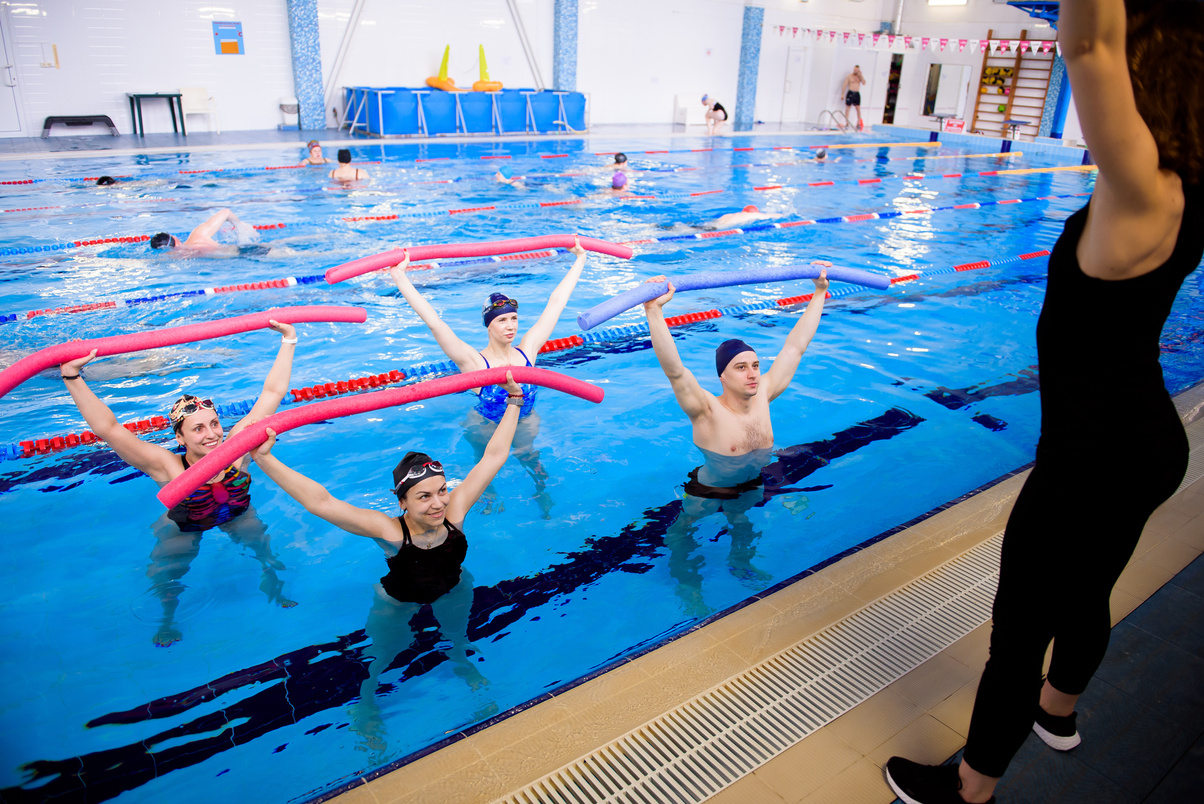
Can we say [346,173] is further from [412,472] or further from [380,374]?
[412,472]

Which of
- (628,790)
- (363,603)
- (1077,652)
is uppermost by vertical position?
(1077,652)

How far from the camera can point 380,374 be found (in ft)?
19.0

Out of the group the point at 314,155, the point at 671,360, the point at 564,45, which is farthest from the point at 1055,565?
the point at 564,45

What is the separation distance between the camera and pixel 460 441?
5004 millimetres

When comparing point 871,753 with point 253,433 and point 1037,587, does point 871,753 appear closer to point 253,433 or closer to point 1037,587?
point 1037,587

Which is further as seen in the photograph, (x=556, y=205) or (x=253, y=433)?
(x=556, y=205)

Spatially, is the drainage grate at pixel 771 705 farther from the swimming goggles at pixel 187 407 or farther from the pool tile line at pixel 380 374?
the pool tile line at pixel 380 374

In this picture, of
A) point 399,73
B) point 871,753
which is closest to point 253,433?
point 871,753

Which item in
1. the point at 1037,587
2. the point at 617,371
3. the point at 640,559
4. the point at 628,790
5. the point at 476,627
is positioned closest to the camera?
the point at 1037,587

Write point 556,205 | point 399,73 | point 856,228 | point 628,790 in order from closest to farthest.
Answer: point 628,790
point 856,228
point 556,205
point 399,73

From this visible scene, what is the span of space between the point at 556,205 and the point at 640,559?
8837 mm

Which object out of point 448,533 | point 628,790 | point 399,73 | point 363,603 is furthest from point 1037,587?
point 399,73

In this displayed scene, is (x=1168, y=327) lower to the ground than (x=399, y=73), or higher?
lower

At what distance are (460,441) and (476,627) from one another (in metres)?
1.85
